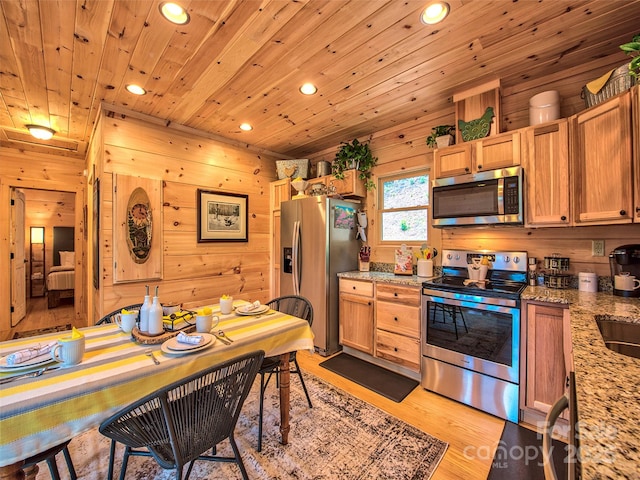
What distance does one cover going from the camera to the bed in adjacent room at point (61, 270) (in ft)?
18.3

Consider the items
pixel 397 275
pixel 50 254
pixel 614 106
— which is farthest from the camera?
pixel 50 254

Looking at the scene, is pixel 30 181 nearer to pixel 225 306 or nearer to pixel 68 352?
pixel 225 306

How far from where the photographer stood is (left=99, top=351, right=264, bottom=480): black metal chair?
1.05 meters

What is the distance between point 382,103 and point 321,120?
0.71 metres

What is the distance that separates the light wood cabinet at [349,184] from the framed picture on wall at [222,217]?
1.22 m

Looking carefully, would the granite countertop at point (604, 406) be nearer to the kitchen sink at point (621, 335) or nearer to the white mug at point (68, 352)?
the kitchen sink at point (621, 335)

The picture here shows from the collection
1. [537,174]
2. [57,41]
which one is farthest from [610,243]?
[57,41]

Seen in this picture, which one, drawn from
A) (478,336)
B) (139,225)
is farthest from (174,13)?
(478,336)

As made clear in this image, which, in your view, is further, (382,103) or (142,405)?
(382,103)

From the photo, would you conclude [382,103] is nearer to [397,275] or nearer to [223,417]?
[397,275]

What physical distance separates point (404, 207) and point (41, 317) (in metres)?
6.41

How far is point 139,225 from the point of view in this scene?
289cm

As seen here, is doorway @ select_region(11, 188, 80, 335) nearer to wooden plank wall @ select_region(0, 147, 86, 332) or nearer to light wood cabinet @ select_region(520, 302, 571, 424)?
wooden plank wall @ select_region(0, 147, 86, 332)

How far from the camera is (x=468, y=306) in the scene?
7.19 feet
